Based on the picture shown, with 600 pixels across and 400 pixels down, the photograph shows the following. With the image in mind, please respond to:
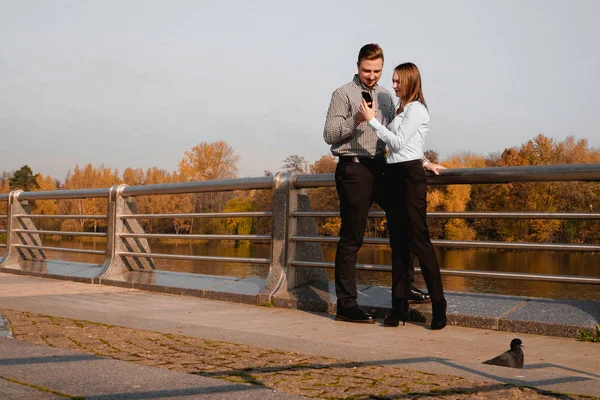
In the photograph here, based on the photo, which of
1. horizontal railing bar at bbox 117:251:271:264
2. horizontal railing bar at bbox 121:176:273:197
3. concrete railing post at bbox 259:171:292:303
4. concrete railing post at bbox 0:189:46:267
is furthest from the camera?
concrete railing post at bbox 0:189:46:267

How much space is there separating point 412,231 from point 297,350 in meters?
1.35

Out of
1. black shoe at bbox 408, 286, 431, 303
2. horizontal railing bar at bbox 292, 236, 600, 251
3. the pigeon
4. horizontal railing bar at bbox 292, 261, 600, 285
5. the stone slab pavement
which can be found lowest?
the stone slab pavement

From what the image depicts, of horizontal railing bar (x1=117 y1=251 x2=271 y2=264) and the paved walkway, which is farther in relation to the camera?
horizontal railing bar (x1=117 y1=251 x2=271 y2=264)

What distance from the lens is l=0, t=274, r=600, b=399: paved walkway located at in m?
3.04

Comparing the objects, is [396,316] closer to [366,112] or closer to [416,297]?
[416,297]

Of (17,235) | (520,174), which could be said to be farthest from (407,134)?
(17,235)

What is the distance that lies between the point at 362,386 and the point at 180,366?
92 centimetres

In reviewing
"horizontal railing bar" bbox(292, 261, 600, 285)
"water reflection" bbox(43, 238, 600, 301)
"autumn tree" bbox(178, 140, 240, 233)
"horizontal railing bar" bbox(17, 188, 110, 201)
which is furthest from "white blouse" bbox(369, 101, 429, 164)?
"autumn tree" bbox(178, 140, 240, 233)

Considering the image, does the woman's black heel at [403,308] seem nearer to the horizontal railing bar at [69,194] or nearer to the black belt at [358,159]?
the black belt at [358,159]

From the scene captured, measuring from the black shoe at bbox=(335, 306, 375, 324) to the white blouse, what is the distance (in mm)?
1079

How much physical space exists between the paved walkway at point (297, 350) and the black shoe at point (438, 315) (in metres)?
0.08

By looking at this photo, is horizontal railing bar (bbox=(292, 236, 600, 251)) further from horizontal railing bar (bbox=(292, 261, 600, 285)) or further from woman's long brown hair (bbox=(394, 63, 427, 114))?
woman's long brown hair (bbox=(394, 63, 427, 114))

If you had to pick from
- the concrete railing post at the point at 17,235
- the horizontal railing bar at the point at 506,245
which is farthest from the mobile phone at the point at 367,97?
the concrete railing post at the point at 17,235

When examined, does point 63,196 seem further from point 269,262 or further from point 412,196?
point 412,196
